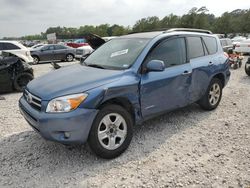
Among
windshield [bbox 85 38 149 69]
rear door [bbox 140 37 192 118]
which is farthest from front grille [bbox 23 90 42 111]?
rear door [bbox 140 37 192 118]

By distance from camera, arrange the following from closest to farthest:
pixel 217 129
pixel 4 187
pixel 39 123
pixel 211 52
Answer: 1. pixel 4 187
2. pixel 39 123
3. pixel 217 129
4. pixel 211 52

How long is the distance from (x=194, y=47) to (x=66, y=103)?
292 centimetres

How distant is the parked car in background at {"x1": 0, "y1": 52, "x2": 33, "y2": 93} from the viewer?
742cm

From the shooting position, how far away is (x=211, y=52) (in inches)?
209

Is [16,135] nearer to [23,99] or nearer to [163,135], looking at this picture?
[23,99]

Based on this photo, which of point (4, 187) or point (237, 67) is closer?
point (4, 187)

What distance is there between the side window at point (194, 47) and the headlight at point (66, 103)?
247 centimetres

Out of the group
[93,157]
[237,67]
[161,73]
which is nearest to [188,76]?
[161,73]

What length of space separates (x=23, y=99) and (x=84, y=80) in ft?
3.80

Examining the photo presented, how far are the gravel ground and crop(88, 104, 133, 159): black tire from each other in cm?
13

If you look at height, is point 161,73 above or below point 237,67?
above

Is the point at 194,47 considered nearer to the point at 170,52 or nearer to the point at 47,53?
the point at 170,52

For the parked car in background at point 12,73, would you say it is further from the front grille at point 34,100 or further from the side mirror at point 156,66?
the side mirror at point 156,66

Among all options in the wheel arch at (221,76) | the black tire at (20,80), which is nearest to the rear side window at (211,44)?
the wheel arch at (221,76)
